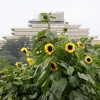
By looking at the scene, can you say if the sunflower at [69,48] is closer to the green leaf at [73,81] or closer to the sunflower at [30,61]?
the green leaf at [73,81]

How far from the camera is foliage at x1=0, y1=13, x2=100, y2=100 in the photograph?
2.45 metres

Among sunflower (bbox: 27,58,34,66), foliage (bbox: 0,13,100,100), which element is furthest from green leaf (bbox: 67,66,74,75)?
sunflower (bbox: 27,58,34,66)

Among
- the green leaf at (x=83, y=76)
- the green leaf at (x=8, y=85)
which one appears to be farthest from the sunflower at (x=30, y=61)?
the green leaf at (x=83, y=76)

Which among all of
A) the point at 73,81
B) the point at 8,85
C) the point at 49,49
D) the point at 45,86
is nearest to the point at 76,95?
the point at 73,81

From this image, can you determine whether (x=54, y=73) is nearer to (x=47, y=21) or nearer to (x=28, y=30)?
(x=47, y=21)

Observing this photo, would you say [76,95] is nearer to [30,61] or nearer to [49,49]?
[49,49]

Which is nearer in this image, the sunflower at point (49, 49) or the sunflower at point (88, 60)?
the sunflower at point (49, 49)

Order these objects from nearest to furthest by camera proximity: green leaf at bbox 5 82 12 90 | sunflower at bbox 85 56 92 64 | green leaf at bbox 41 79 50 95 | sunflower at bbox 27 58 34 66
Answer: green leaf at bbox 41 79 50 95, sunflower at bbox 85 56 92 64, green leaf at bbox 5 82 12 90, sunflower at bbox 27 58 34 66

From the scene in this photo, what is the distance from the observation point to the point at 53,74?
246 centimetres

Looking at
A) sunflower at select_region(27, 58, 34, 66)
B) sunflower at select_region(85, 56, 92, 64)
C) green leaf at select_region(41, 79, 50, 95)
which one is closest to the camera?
green leaf at select_region(41, 79, 50, 95)

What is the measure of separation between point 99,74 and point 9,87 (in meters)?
0.65

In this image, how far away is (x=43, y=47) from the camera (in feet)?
8.55

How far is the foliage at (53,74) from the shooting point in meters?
2.45

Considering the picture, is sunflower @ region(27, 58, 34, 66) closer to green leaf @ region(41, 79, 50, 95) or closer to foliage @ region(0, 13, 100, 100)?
foliage @ region(0, 13, 100, 100)
